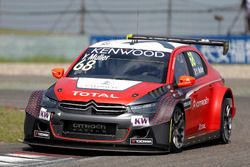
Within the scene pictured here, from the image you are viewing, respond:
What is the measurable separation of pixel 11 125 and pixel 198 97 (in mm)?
3652

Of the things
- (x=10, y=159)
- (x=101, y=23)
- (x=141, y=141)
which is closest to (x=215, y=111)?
(x=141, y=141)

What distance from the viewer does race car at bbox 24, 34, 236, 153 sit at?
1059cm

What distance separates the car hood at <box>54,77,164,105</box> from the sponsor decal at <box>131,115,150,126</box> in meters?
0.21

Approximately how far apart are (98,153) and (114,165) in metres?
1.38

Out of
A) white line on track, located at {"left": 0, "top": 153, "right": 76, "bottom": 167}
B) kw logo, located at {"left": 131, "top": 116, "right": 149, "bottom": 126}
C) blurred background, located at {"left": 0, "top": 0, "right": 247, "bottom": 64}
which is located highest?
kw logo, located at {"left": 131, "top": 116, "right": 149, "bottom": 126}

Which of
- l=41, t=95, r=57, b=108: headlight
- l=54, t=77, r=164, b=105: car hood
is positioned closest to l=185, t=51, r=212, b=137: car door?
l=54, t=77, r=164, b=105: car hood

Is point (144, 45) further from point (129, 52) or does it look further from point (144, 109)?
point (144, 109)

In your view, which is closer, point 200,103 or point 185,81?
point 185,81

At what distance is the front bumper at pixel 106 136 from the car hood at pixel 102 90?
0.22 m

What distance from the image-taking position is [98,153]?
11.1 m

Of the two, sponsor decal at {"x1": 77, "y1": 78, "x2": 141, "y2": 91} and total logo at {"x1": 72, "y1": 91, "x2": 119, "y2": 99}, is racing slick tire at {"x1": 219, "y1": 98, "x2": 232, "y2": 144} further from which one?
total logo at {"x1": 72, "y1": 91, "x2": 119, "y2": 99}

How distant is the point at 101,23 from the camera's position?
116ft

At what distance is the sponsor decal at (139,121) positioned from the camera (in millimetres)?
10547

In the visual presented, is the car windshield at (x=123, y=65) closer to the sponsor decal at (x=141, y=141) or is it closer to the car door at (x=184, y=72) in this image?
the car door at (x=184, y=72)
